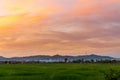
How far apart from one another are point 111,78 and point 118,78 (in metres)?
0.33

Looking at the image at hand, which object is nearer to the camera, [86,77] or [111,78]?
[111,78]

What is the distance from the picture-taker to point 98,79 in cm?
2739

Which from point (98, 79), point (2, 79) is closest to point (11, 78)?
point (2, 79)

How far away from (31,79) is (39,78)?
81cm

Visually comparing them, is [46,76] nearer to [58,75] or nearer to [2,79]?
[58,75]

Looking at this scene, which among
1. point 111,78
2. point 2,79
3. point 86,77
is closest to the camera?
point 111,78

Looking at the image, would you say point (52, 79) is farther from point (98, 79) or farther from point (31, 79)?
point (98, 79)

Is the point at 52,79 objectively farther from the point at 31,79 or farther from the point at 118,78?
the point at 118,78

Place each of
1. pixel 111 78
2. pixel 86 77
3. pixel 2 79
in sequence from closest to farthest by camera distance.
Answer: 1. pixel 111 78
2. pixel 2 79
3. pixel 86 77

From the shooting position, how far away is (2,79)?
2736 centimetres

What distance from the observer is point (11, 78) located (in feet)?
92.2

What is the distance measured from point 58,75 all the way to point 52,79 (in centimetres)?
150

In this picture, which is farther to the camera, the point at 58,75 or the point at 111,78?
the point at 58,75

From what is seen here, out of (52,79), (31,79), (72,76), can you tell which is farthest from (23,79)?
(72,76)
